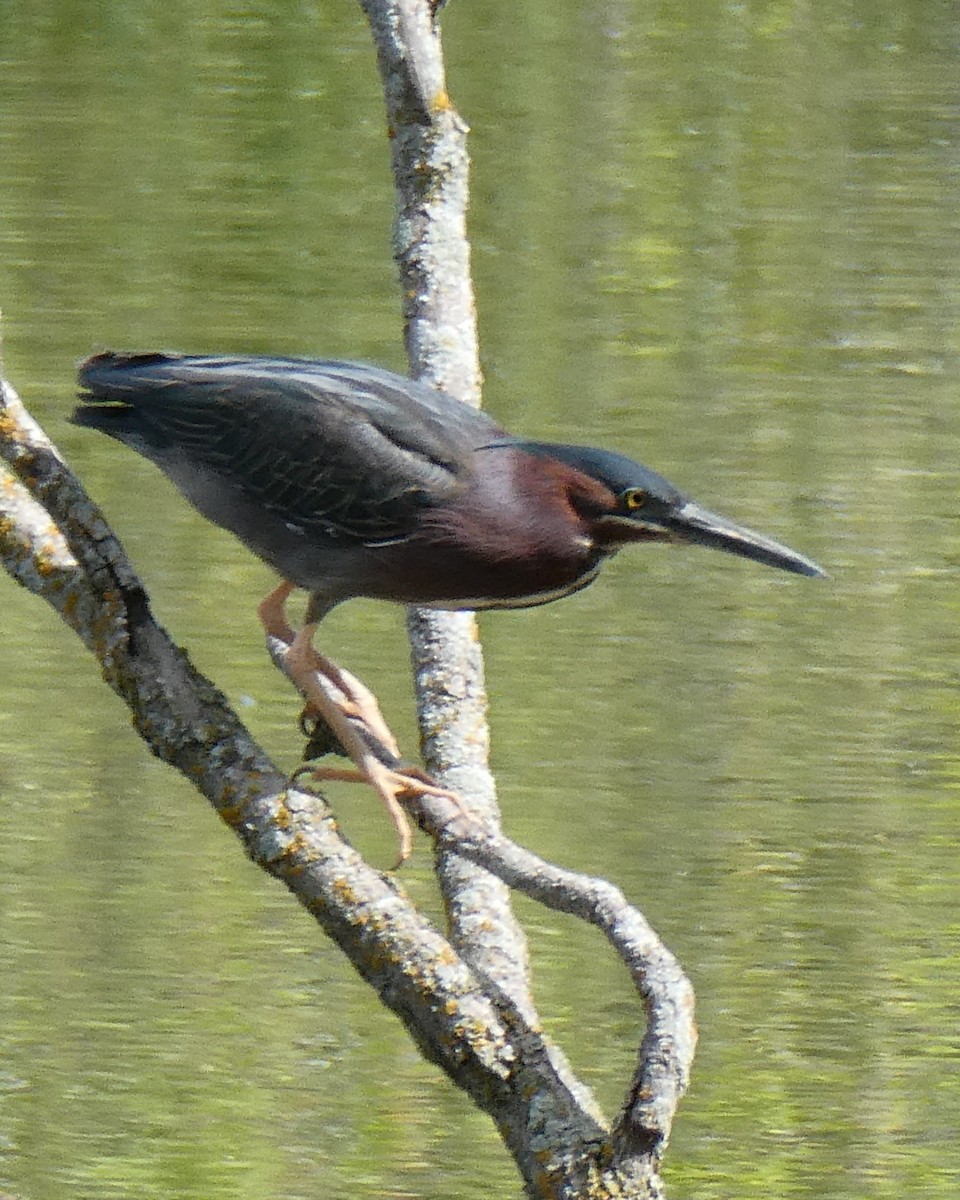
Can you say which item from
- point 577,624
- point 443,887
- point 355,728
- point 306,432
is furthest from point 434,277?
point 577,624

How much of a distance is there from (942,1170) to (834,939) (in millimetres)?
490

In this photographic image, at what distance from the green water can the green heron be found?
0.75 m

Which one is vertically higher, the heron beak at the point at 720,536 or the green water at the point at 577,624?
the heron beak at the point at 720,536

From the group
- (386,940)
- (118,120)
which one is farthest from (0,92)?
(386,940)

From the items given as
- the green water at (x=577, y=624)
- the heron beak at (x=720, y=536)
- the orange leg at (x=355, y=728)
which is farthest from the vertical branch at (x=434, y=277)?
the green water at (x=577, y=624)

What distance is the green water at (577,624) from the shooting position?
3090mm

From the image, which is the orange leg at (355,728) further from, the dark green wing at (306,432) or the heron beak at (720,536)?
the heron beak at (720,536)

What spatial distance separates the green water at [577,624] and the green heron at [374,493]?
0.75 metres

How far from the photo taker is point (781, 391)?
5055 millimetres

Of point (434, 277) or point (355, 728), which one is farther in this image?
point (434, 277)

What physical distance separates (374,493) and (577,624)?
1.72 metres

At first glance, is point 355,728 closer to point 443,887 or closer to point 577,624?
point 443,887

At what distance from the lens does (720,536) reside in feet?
7.76

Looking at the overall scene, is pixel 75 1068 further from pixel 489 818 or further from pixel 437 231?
pixel 437 231
